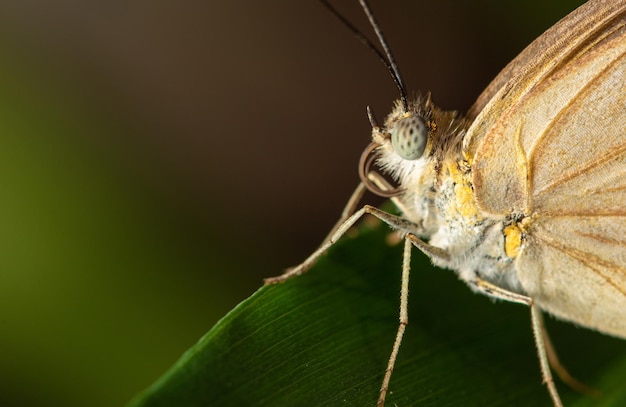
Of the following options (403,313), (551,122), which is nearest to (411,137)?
(551,122)

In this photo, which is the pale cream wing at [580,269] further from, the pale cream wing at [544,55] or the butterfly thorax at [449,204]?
the pale cream wing at [544,55]

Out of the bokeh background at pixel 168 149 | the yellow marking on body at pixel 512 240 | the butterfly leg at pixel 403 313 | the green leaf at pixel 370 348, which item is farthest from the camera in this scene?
the bokeh background at pixel 168 149

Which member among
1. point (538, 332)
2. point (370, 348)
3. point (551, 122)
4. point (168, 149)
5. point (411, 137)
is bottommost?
point (538, 332)

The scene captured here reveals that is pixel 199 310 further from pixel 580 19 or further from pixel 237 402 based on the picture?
pixel 580 19

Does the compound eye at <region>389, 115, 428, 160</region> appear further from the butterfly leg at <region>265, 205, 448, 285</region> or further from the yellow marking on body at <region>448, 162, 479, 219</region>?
the butterfly leg at <region>265, 205, 448, 285</region>

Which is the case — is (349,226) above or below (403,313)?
above

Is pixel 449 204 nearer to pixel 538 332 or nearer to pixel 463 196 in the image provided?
pixel 463 196

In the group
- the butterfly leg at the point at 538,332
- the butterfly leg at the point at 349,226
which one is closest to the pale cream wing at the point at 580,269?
the butterfly leg at the point at 538,332
